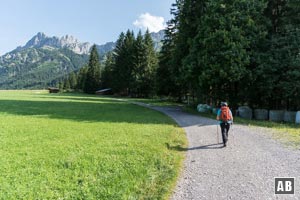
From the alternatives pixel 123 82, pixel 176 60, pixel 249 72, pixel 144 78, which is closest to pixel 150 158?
pixel 249 72

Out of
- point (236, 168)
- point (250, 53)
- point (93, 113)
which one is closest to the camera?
point (236, 168)

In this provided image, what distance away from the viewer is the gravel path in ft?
20.5

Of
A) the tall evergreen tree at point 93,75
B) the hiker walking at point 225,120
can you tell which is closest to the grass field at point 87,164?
the hiker walking at point 225,120

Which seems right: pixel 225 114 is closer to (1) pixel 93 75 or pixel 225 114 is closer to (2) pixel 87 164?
(2) pixel 87 164

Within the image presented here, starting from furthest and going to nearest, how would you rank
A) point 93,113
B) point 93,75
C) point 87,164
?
1. point 93,75
2. point 93,113
3. point 87,164
